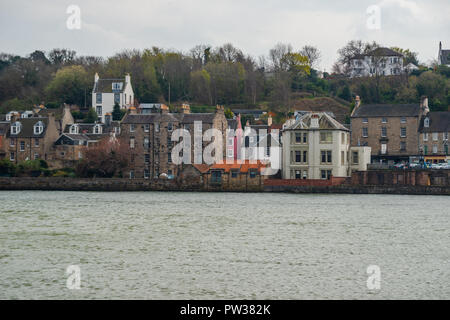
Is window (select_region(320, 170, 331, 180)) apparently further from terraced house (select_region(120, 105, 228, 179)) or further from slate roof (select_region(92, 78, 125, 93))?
slate roof (select_region(92, 78, 125, 93))

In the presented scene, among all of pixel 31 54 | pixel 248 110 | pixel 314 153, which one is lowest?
pixel 314 153

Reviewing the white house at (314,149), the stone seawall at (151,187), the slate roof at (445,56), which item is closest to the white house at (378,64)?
the slate roof at (445,56)

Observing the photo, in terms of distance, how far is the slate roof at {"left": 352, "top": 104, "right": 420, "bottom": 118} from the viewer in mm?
79375

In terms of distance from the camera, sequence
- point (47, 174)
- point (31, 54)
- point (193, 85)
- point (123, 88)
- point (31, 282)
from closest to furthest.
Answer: point (31, 282)
point (47, 174)
point (123, 88)
point (193, 85)
point (31, 54)

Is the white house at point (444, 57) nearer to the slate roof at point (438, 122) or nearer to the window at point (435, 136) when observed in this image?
the slate roof at point (438, 122)

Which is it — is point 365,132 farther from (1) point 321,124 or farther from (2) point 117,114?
(2) point 117,114

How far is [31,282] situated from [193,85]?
8878 cm

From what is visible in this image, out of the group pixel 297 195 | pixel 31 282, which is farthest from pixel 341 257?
pixel 297 195

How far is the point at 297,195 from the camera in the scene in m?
65.4

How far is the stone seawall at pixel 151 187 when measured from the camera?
65.6 metres

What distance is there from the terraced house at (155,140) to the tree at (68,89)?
31039 mm

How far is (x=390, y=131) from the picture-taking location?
7962 cm

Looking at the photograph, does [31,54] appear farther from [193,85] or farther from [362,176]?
[362,176]

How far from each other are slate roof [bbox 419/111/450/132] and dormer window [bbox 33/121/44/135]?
147 feet
